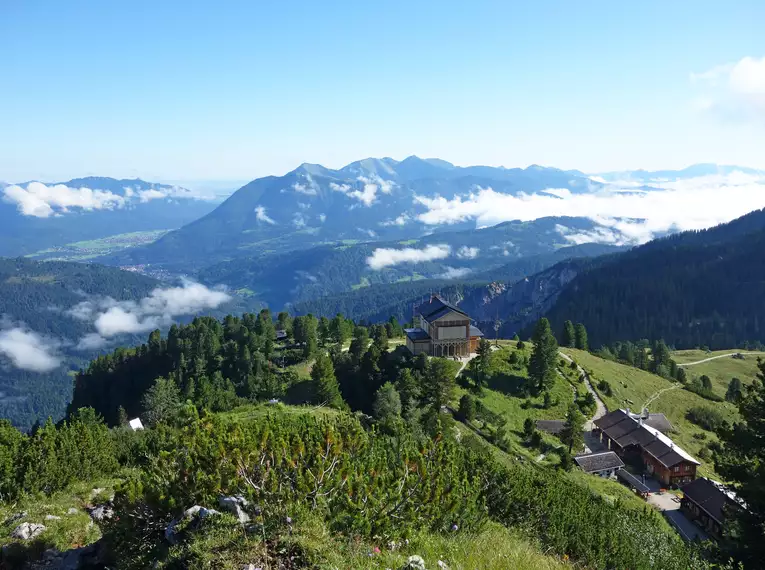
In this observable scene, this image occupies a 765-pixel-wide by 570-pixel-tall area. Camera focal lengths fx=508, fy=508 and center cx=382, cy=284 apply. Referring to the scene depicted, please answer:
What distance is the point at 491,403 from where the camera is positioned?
8169 cm

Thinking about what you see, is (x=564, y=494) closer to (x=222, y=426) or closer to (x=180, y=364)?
(x=222, y=426)

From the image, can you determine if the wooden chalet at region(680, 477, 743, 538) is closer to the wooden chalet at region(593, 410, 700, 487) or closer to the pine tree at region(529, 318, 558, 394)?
the wooden chalet at region(593, 410, 700, 487)

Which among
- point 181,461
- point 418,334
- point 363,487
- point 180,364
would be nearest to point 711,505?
point 418,334

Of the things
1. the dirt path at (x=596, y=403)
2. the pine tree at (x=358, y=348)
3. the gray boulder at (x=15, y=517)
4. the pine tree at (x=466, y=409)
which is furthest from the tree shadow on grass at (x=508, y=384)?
the gray boulder at (x=15, y=517)

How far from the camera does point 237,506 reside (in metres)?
16.0

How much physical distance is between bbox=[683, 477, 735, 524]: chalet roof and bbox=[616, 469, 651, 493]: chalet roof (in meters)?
5.90

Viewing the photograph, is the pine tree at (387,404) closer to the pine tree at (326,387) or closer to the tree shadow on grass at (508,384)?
the pine tree at (326,387)

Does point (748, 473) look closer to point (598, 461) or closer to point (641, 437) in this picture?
point (598, 461)

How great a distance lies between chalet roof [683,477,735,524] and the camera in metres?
60.1

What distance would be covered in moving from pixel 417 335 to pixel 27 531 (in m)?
79.0

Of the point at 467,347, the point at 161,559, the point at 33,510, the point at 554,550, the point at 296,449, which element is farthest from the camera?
the point at 467,347

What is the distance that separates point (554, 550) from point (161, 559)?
60.3ft

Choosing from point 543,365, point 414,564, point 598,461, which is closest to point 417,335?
point 543,365

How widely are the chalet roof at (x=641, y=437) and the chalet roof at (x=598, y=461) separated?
7.17 metres
